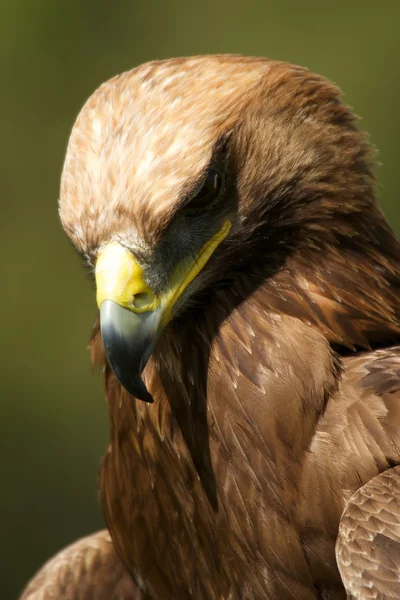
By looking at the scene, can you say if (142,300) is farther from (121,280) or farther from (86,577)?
(86,577)

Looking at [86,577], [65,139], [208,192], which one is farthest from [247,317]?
[65,139]

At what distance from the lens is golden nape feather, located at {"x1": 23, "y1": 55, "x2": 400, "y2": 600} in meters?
2.17

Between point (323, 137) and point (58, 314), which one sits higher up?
point (323, 137)

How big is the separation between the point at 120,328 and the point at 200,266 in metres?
0.24

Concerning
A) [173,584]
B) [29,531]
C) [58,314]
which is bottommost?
[29,531]

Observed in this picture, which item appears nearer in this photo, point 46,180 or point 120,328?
point 120,328

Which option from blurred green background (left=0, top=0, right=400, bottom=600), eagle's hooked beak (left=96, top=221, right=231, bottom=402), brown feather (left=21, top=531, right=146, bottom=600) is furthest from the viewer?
blurred green background (left=0, top=0, right=400, bottom=600)

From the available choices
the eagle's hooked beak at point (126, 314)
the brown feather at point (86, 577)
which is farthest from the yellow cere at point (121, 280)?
the brown feather at point (86, 577)

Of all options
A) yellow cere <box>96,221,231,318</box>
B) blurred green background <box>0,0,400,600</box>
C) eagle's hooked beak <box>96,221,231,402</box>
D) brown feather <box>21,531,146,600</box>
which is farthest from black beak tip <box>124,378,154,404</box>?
blurred green background <box>0,0,400,600</box>

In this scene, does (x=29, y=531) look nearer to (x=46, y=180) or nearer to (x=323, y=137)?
(x=46, y=180)

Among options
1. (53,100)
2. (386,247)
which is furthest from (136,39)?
(386,247)

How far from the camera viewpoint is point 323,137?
2387 millimetres

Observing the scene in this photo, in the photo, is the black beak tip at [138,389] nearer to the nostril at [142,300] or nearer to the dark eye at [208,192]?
the nostril at [142,300]

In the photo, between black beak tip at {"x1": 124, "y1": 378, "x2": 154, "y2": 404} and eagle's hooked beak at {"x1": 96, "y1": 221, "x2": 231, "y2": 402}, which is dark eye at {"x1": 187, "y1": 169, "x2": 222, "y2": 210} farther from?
black beak tip at {"x1": 124, "y1": 378, "x2": 154, "y2": 404}
